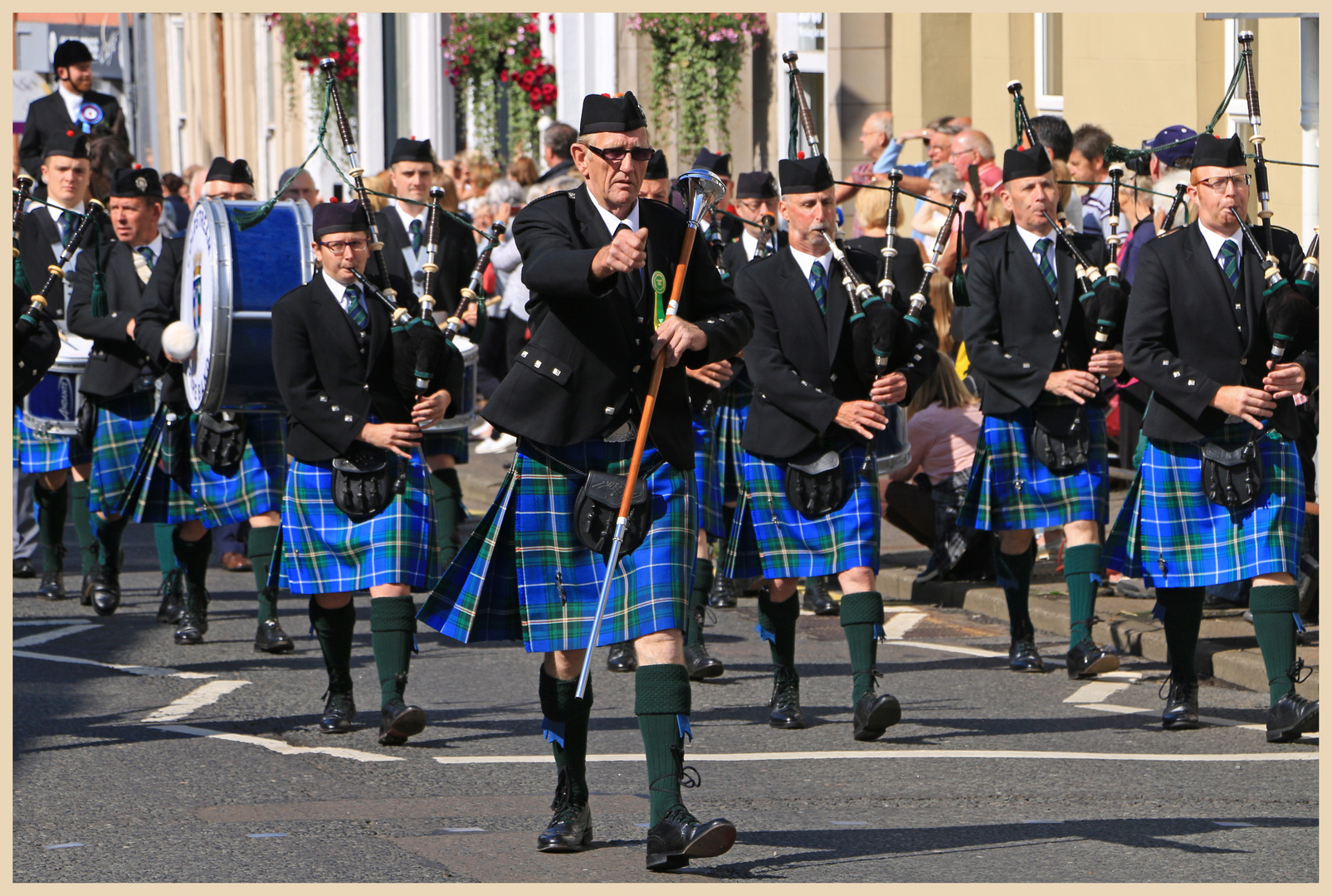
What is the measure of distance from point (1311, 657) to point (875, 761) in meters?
2.08

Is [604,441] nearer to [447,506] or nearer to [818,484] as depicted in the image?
[818,484]

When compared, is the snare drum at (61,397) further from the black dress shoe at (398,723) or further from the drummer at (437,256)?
the black dress shoe at (398,723)

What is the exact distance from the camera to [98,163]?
11.8 metres

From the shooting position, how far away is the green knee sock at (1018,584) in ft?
25.5

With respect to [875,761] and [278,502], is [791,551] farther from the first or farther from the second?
[278,502]

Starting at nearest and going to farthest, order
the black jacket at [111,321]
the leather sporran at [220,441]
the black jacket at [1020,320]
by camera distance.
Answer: the black jacket at [1020,320], the leather sporran at [220,441], the black jacket at [111,321]

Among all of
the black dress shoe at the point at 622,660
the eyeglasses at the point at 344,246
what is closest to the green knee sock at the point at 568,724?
the eyeglasses at the point at 344,246

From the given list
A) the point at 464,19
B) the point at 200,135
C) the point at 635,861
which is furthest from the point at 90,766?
the point at 200,135

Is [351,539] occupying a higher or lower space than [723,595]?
higher

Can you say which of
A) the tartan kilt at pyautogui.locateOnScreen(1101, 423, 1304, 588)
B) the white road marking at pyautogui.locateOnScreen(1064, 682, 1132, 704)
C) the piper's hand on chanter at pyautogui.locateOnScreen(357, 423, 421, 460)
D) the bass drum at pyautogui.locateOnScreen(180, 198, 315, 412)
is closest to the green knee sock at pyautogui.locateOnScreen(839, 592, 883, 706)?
the tartan kilt at pyautogui.locateOnScreen(1101, 423, 1304, 588)

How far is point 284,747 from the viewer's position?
6.45 metres

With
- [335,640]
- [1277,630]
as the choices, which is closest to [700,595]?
[335,640]

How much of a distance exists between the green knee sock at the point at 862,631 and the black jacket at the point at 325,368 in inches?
59.5

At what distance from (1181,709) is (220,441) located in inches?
148
